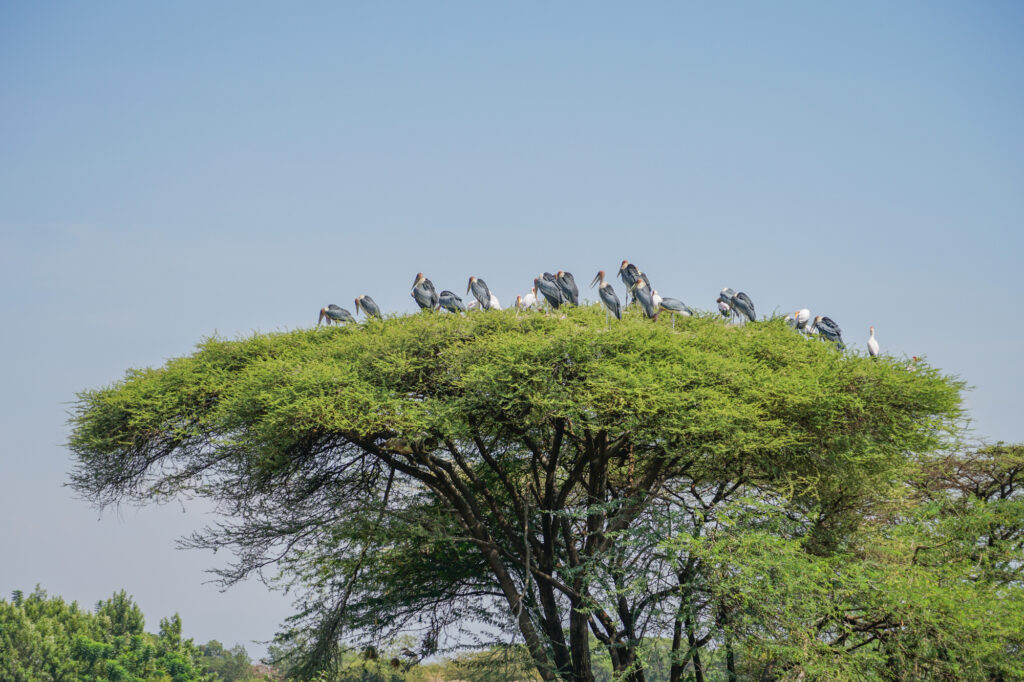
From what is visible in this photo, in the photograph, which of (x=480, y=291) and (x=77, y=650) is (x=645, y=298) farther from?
(x=77, y=650)

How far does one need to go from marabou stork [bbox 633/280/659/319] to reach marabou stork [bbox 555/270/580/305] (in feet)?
4.27

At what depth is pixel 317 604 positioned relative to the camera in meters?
22.1

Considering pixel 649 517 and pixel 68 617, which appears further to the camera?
pixel 68 617

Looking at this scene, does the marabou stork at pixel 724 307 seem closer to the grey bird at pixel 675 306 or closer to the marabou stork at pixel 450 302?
the grey bird at pixel 675 306

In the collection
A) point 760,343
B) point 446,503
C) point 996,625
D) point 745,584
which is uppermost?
point 760,343

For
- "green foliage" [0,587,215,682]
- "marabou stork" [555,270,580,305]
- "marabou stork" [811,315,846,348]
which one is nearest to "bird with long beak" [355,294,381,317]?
"marabou stork" [555,270,580,305]

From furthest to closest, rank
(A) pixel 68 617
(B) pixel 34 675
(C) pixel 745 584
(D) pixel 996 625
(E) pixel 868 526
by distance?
1. (A) pixel 68 617
2. (B) pixel 34 675
3. (E) pixel 868 526
4. (C) pixel 745 584
5. (D) pixel 996 625

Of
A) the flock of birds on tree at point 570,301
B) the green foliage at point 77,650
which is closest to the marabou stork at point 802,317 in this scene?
the flock of birds on tree at point 570,301

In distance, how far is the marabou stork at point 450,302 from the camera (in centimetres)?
2234

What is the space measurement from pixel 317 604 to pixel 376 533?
318 centimetres

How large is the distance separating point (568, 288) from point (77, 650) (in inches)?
1475

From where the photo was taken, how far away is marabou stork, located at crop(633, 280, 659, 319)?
861 inches

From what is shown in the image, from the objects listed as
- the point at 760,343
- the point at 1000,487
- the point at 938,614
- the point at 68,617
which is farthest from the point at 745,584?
the point at 68,617

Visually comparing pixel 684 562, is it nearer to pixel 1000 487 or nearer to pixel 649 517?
pixel 649 517
